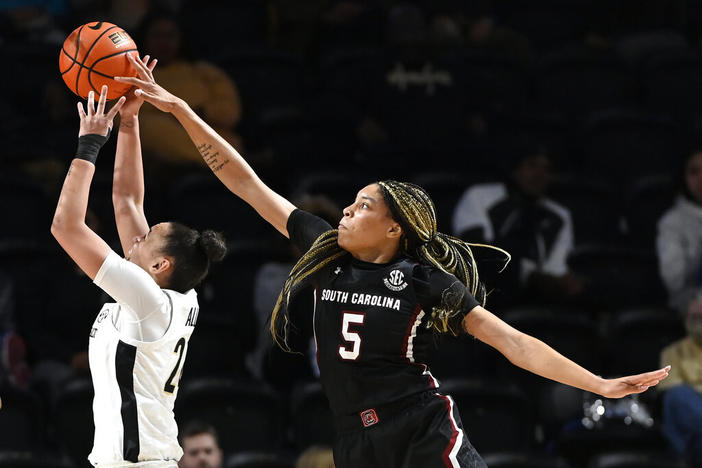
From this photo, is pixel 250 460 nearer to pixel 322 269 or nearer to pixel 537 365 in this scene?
pixel 322 269

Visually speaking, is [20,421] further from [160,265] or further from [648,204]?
[648,204]

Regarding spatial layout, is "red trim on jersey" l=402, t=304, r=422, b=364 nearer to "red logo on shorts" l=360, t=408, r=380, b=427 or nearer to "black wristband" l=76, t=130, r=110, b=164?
"red logo on shorts" l=360, t=408, r=380, b=427

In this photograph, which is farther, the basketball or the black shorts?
the basketball

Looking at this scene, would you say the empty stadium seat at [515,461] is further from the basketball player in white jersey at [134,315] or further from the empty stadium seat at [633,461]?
the basketball player in white jersey at [134,315]

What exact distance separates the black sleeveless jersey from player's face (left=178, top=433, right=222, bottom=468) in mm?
2526

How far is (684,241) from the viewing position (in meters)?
8.86

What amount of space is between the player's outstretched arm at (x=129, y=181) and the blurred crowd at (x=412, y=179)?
217 cm

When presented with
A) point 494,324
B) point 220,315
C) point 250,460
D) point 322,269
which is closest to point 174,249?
point 322,269

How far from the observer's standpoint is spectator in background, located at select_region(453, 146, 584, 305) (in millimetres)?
8359

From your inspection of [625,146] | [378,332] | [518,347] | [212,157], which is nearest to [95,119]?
[212,157]

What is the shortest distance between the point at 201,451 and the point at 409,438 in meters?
2.70

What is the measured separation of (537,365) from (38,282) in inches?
182

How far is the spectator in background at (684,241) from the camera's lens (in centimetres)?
880

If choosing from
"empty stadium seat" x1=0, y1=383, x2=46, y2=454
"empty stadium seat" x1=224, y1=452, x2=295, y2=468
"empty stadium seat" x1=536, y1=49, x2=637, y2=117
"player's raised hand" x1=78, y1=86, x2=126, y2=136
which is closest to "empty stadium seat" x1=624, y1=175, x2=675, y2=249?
"empty stadium seat" x1=536, y1=49, x2=637, y2=117
